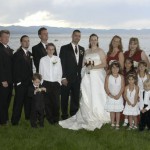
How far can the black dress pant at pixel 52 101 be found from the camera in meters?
10.5

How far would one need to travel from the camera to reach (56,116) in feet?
35.8

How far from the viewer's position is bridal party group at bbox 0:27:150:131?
10094mm

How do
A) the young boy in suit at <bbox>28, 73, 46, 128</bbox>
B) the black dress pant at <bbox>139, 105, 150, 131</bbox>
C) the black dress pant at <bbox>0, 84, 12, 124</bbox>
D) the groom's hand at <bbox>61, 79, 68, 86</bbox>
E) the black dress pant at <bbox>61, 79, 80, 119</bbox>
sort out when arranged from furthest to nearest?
1. the black dress pant at <bbox>61, 79, 80, 119</bbox>
2. the groom's hand at <bbox>61, 79, 68, 86</bbox>
3. the black dress pant at <bbox>0, 84, 12, 124</bbox>
4. the young boy in suit at <bbox>28, 73, 46, 128</bbox>
5. the black dress pant at <bbox>139, 105, 150, 131</bbox>

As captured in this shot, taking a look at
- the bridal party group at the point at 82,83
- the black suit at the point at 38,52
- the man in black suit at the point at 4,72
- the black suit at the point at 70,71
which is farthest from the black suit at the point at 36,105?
the black suit at the point at 70,71

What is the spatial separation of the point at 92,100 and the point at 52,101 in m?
1.21

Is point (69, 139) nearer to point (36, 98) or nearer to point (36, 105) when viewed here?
point (36, 105)

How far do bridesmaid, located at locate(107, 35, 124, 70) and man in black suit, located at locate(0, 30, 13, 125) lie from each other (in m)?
2.96

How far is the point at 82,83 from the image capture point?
11.1m

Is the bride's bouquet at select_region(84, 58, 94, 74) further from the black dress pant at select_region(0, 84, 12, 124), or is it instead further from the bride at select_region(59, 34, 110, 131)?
the black dress pant at select_region(0, 84, 12, 124)

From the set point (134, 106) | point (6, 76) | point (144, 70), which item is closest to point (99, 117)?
point (134, 106)

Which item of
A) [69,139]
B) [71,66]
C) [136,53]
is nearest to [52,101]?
[71,66]

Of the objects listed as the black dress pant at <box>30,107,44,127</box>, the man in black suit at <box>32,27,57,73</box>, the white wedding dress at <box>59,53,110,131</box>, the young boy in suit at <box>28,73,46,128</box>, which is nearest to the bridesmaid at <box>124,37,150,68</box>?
the white wedding dress at <box>59,53,110,131</box>

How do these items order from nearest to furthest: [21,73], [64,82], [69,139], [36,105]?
[69,139] → [36,105] → [21,73] → [64,82]

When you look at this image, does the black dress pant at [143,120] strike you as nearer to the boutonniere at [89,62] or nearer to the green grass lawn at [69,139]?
the green grass lawn at [69,139]
